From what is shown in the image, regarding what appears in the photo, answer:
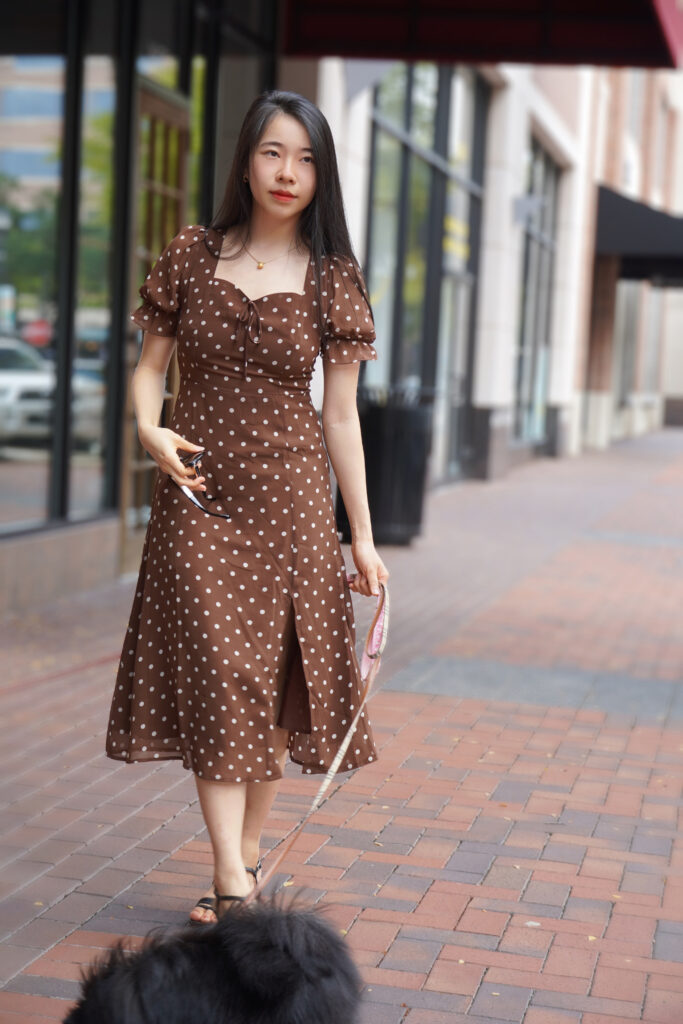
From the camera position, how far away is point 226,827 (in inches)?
134

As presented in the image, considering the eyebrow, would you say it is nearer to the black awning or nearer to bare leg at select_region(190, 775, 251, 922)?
bare leg at select_region(190, 775, 251, 922)

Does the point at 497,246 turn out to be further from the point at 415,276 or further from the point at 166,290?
the point at 166,290

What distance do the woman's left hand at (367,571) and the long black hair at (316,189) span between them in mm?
606

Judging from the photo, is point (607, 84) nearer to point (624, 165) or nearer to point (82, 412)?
point (624, 165)

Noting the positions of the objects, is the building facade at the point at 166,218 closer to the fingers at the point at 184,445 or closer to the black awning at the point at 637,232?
the black awning at the point at 637,232

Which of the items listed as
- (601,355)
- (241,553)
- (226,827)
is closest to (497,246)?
(601,355)

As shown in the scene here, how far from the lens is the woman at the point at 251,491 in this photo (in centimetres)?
330

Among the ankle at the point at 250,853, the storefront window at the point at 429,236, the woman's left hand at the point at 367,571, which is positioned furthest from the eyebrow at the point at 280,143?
the storefront window at the point at 429,236

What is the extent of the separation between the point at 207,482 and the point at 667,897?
1797mm

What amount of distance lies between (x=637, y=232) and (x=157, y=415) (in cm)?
2391

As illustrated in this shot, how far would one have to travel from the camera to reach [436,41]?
9.59 m

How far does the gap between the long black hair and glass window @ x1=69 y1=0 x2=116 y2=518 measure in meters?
5.23

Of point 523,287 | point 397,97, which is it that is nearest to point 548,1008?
point 397,97

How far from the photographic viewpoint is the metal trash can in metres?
11.1
